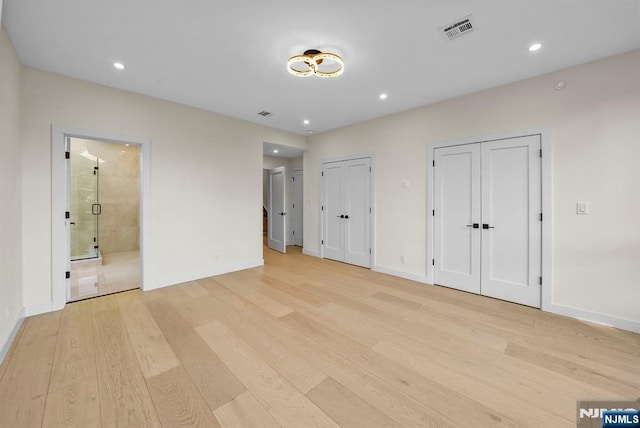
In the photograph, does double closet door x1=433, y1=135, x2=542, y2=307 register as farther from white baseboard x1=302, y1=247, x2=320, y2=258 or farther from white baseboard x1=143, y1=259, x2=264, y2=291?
white baseboard x1=143, y1=259, x2=264, y2=291

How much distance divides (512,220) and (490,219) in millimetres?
244

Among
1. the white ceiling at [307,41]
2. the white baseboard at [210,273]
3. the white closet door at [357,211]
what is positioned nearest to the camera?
the white ceiling at [307,41]

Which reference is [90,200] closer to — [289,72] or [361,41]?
[289,72]

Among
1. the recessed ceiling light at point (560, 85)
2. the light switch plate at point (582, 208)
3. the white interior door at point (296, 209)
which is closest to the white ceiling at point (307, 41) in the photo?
the recessed ceiling light at point (560, 85)

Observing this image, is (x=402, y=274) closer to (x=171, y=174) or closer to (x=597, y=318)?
(x=597, y=318)

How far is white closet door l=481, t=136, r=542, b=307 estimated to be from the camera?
3.16 metres

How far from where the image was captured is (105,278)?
169 inches

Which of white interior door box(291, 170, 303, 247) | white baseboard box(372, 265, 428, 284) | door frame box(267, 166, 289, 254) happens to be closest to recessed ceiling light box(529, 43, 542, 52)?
white baseboard box(372, 265, 428, 284)

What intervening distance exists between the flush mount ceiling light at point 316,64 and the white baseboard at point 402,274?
3.29m

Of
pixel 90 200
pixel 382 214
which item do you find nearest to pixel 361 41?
pixel 382 214

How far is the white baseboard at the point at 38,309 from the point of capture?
2.87 m

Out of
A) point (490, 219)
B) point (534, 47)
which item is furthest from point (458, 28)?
point (490, 219)

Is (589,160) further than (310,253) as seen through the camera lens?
No

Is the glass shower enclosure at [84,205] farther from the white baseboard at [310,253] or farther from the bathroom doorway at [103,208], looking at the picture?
the white baseboard at [310,253]
